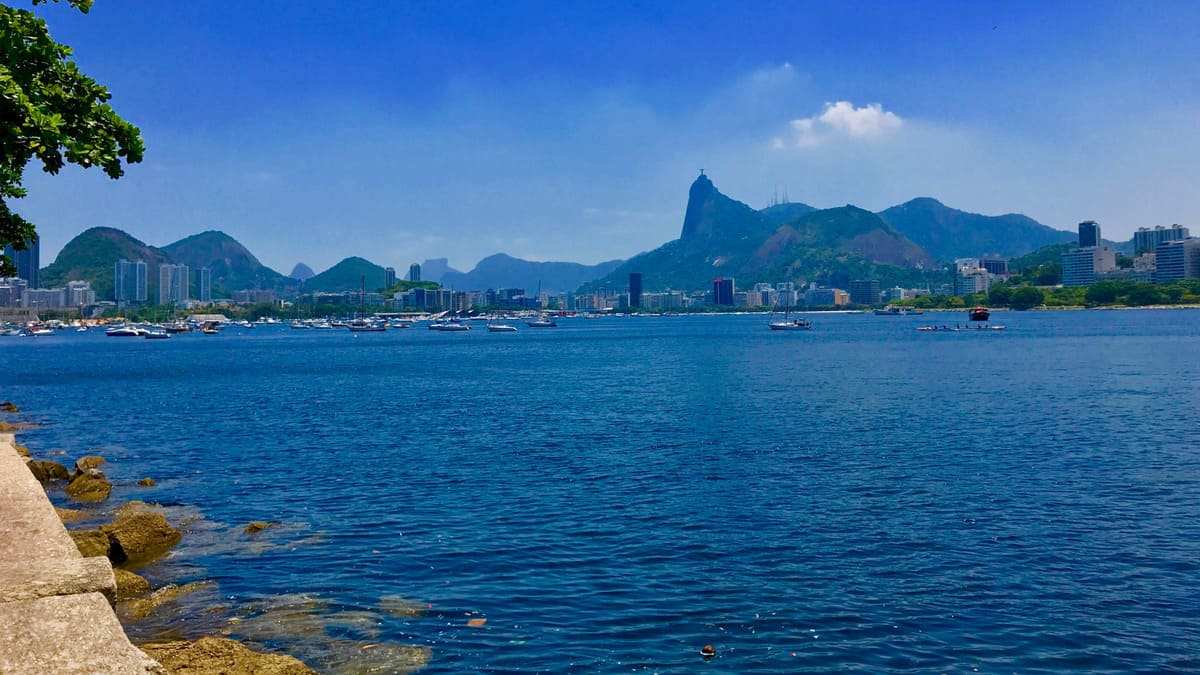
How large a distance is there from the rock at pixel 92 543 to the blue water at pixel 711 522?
5.29 ft

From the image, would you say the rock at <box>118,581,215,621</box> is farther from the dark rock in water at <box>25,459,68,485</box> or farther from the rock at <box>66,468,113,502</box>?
the dark rock in water at <box>25,459,68,485</box>

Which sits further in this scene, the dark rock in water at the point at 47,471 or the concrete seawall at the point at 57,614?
the dark rock in water at the point at 47,471

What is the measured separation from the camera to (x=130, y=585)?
16.6 meters

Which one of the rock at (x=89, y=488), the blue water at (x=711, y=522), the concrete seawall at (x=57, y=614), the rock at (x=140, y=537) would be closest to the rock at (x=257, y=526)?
the blue water at (x=711, y=522)

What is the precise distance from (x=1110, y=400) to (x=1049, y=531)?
32534mm

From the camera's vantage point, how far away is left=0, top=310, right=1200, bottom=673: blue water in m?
13.8

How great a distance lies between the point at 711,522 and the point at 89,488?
20667mm

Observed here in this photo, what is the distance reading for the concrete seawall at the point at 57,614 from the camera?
866 centimetres

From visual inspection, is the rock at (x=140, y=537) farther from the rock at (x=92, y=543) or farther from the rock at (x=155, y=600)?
the rock at (x=155, y=600)

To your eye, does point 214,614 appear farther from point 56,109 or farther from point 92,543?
point 56,109

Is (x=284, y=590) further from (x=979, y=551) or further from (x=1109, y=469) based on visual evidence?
(x=1109, y=469)

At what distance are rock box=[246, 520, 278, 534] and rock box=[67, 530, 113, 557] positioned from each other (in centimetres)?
334

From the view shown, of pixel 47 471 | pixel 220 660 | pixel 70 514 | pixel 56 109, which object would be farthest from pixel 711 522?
pixel 47 471

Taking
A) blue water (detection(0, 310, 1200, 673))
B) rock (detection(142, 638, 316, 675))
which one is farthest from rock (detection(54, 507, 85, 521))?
rock (detection(142, 638, 316, 675))
